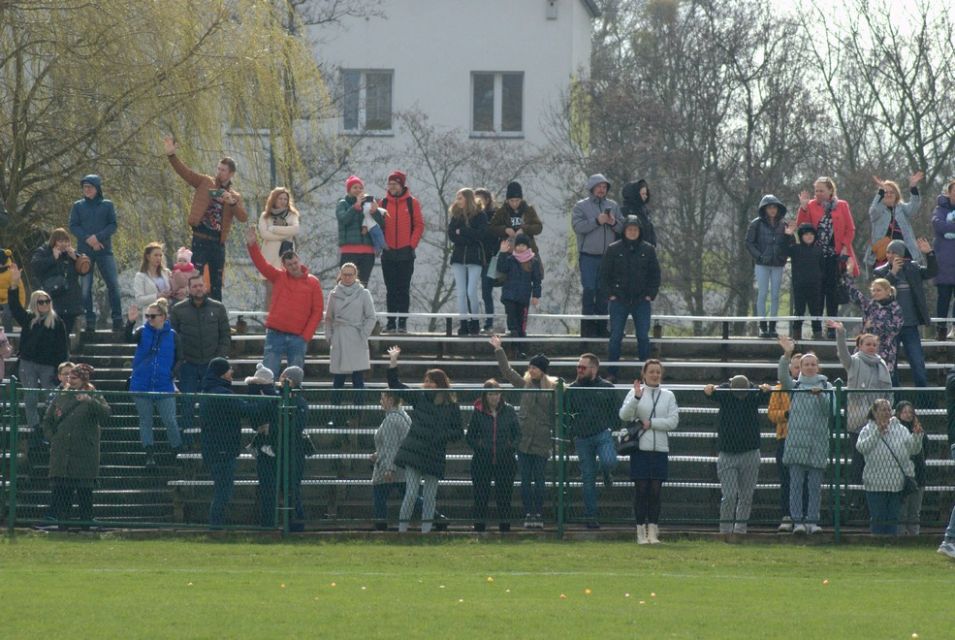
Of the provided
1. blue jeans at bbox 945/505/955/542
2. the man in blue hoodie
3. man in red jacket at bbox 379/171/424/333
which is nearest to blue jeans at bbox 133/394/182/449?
the man in blue hoodie

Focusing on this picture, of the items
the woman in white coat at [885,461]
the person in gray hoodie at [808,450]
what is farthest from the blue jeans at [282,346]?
the woman in white coat at [885,461]

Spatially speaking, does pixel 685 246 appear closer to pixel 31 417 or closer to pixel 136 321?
pixel 136 321

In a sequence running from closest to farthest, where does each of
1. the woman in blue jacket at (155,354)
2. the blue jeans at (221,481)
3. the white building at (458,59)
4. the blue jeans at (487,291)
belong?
1. the blue jeans at (221,481)
2. the woman in blue jacket at (155,354)
3. the blue jeans at (487,291)
4. the white building at (458,59)

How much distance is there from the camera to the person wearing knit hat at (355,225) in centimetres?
Answer: 2369

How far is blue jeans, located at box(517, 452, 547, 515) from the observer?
18.3 meters

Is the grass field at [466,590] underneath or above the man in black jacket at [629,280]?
underneath

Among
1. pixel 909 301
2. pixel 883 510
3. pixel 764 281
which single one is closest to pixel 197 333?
pixel 764 281

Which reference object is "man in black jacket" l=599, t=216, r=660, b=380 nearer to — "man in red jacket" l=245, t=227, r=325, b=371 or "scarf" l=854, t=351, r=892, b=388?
"scarf" l=854, t=351, r=892, b=388

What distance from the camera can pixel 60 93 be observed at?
78.0 ft

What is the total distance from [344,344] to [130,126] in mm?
5221

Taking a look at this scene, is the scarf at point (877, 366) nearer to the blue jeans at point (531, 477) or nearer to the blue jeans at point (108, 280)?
the blue jeans at point (531, 477)

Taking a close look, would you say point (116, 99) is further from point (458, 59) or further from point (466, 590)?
point (458, 59)

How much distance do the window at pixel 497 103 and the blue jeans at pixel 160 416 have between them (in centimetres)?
2979

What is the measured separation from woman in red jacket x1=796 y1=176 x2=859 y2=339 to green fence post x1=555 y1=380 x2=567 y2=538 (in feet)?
21.2
